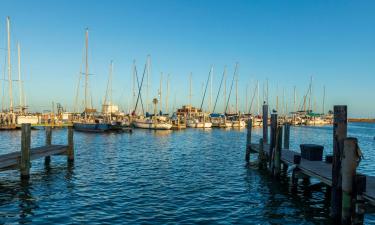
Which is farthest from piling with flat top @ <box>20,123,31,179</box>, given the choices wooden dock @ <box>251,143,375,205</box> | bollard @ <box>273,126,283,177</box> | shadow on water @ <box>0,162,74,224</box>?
wooden dock @ <box>251,143,375,205</box>

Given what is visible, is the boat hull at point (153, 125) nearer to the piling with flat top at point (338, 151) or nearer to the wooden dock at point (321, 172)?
the wooden dock at point (321, 172)

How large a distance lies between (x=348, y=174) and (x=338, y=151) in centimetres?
96

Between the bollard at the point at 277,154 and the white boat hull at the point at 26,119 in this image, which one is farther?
the white boat hull at the point at 26,119

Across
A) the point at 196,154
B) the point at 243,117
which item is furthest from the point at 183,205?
the point at 243,117

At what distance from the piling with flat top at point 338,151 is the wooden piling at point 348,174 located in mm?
456

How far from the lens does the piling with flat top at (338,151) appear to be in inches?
455

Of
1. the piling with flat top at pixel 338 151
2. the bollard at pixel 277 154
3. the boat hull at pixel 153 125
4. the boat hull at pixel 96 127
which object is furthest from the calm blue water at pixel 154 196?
the boat hull at pixel 153 125

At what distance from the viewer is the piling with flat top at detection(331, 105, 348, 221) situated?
11.6 metres

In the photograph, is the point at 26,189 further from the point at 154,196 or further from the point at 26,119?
the point at 26,119

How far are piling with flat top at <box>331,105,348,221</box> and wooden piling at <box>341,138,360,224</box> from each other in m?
0.46

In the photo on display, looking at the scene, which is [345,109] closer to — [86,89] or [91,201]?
[91,201]

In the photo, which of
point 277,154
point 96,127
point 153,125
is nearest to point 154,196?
point 277,154

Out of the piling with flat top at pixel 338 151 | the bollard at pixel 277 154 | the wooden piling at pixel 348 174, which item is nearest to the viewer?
the wooden piling at pixel 348 174

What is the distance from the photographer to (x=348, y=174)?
11.0m
